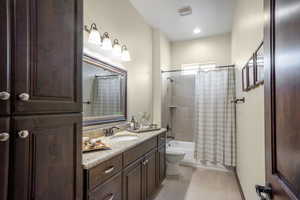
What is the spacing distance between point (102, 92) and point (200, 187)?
6.51 feet

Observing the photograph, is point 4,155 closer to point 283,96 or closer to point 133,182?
point 283,96

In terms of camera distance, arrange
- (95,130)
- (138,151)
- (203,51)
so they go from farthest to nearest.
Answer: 1. (203,51)
2. (95,130)
3. (138,151)

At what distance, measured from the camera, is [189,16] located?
288 cm

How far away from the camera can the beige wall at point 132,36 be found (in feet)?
6.38

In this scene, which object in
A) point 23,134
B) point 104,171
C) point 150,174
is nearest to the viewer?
point 23,134

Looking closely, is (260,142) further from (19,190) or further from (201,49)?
(201,49)

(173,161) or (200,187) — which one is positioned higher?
(173,161)

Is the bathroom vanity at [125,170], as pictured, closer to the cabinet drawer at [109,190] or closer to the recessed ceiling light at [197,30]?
the cabinet drawer at [109,190]

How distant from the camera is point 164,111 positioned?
12.2 ft

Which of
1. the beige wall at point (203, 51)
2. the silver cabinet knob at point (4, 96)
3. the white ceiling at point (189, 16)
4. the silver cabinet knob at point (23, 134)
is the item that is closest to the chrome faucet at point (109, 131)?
the silver cabinet knob at point (23, 134)

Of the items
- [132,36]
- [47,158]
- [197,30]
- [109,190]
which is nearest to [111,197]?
[109,190]

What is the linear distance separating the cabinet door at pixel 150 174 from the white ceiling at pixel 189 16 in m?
2.26

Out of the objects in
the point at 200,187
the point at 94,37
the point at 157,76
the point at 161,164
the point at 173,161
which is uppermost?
the point at 94,37

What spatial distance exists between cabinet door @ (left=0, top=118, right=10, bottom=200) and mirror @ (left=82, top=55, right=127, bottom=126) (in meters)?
1.06
